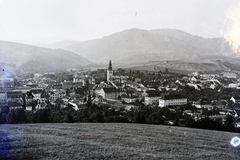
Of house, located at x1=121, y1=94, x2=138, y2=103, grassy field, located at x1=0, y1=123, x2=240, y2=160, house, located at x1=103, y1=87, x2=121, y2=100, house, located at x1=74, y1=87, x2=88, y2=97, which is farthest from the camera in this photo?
house, located at x1=74, y1=87, x2=88, y2=97

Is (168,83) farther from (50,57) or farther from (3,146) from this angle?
(3,146)

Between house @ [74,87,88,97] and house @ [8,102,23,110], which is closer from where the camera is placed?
house @ [8,102,23,110]

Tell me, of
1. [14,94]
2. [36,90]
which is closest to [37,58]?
[36,90]

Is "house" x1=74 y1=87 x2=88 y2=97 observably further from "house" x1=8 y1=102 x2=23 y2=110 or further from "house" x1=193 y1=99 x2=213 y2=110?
"house" x1=193 y1=99 x2=213 y2=110

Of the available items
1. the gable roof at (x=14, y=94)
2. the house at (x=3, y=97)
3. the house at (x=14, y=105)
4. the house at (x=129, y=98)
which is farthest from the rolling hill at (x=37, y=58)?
the house at (x=129, y=98)

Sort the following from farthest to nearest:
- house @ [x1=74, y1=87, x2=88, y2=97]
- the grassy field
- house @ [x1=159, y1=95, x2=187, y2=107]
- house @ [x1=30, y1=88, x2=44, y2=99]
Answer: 1. house @ [x1=74, y1=87, x2=88, y2=97]
2. house @ [x1=30, y1=88, x2=44, y2=99]
3. house @ [x1=159, y1=95, x2=187, y2=107]
4. the grassy field

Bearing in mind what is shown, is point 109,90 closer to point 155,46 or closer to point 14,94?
point 155,46

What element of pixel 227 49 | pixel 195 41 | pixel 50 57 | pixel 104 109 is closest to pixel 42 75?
pixel 50 57

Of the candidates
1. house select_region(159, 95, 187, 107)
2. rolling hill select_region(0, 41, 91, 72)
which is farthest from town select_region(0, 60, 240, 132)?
rolling hill select_region(0, 41, 91, 72)

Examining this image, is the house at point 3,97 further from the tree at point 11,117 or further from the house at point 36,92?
the house at point 36,92
